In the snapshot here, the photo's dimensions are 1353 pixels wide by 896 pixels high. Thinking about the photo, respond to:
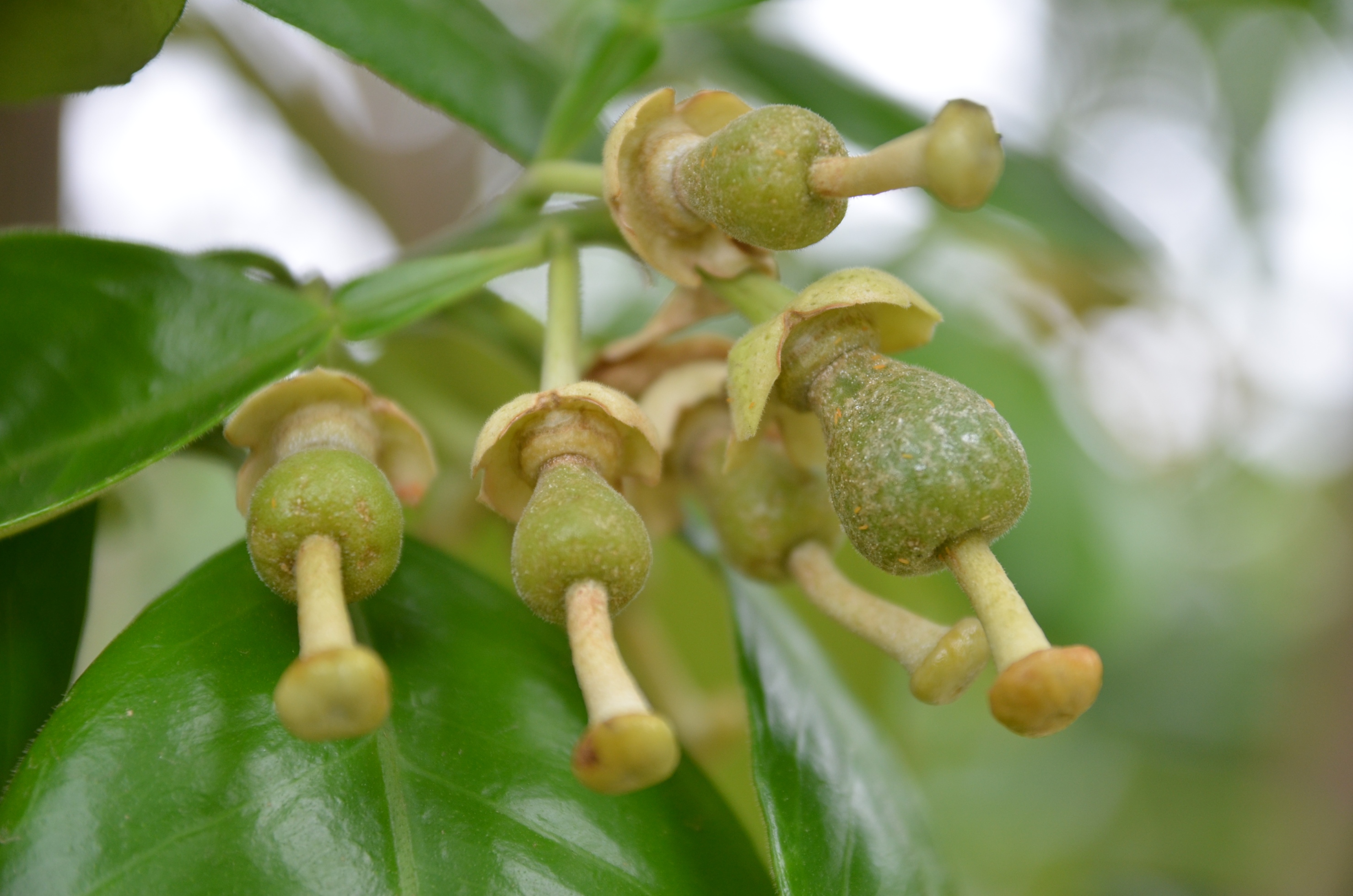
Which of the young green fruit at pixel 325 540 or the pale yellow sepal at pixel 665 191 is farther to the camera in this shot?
the pale yellow sepal at pixel 665 191

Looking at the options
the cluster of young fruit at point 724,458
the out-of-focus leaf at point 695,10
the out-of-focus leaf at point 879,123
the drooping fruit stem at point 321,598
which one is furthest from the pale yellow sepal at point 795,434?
the out-of-focus leaf at point 879,123

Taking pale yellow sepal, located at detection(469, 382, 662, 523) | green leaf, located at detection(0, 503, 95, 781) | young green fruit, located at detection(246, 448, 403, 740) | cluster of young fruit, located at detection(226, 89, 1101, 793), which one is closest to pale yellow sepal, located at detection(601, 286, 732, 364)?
cluster of young fruit, located at detection(226, 89, 1101, 793)

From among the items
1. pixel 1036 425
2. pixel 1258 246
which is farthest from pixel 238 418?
pixel 1258 246

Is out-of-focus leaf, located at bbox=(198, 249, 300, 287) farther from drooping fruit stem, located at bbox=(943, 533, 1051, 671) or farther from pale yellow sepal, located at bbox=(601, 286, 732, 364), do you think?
drooping fruit stem, located at bbox=(943, 533, 1051, 671)

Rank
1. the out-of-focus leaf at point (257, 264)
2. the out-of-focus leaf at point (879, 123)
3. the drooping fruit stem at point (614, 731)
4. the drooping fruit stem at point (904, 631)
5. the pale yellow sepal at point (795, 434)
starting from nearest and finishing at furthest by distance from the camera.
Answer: the drooping fruit stem at point (614, 731) → the drooping fruit stem at point (904, 631) → the pale yellow sepal at point (795, 434) → the out-of-focus leaf at point (257, 264) → the out-of-focus leaf at point (879, 123)

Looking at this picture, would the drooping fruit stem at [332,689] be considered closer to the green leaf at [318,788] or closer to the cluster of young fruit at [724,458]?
the cluster of young fruit at [724,458]

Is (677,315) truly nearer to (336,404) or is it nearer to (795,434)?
(795,434)

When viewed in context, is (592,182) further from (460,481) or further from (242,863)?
(460,481)
